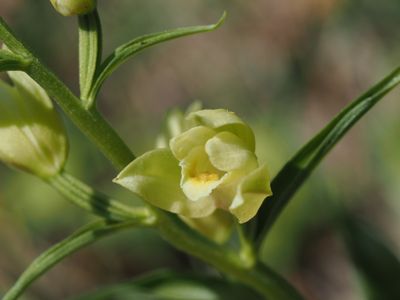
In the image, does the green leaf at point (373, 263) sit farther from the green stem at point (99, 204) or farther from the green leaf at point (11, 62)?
the green leaf at point (11, 62)

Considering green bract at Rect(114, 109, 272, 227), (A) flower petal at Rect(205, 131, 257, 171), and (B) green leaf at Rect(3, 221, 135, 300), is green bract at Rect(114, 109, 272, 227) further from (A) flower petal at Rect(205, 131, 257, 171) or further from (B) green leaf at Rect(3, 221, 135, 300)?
(B) green leaf at Rect(3, 221, 135, 300)

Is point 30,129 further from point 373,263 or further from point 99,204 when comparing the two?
point 373,263

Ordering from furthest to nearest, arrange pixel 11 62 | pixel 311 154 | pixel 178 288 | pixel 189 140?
pixel 178 288 → pixel 311 154 → pixel 189 140 → pixel 11 62

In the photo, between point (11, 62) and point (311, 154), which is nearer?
point (11, 62)

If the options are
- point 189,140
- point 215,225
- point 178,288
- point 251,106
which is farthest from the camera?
point 251,106

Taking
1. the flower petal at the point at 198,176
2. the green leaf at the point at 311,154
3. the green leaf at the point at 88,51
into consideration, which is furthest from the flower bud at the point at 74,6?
the green leaf at the point at 311,154

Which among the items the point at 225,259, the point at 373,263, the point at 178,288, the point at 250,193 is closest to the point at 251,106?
the point at 373,263
